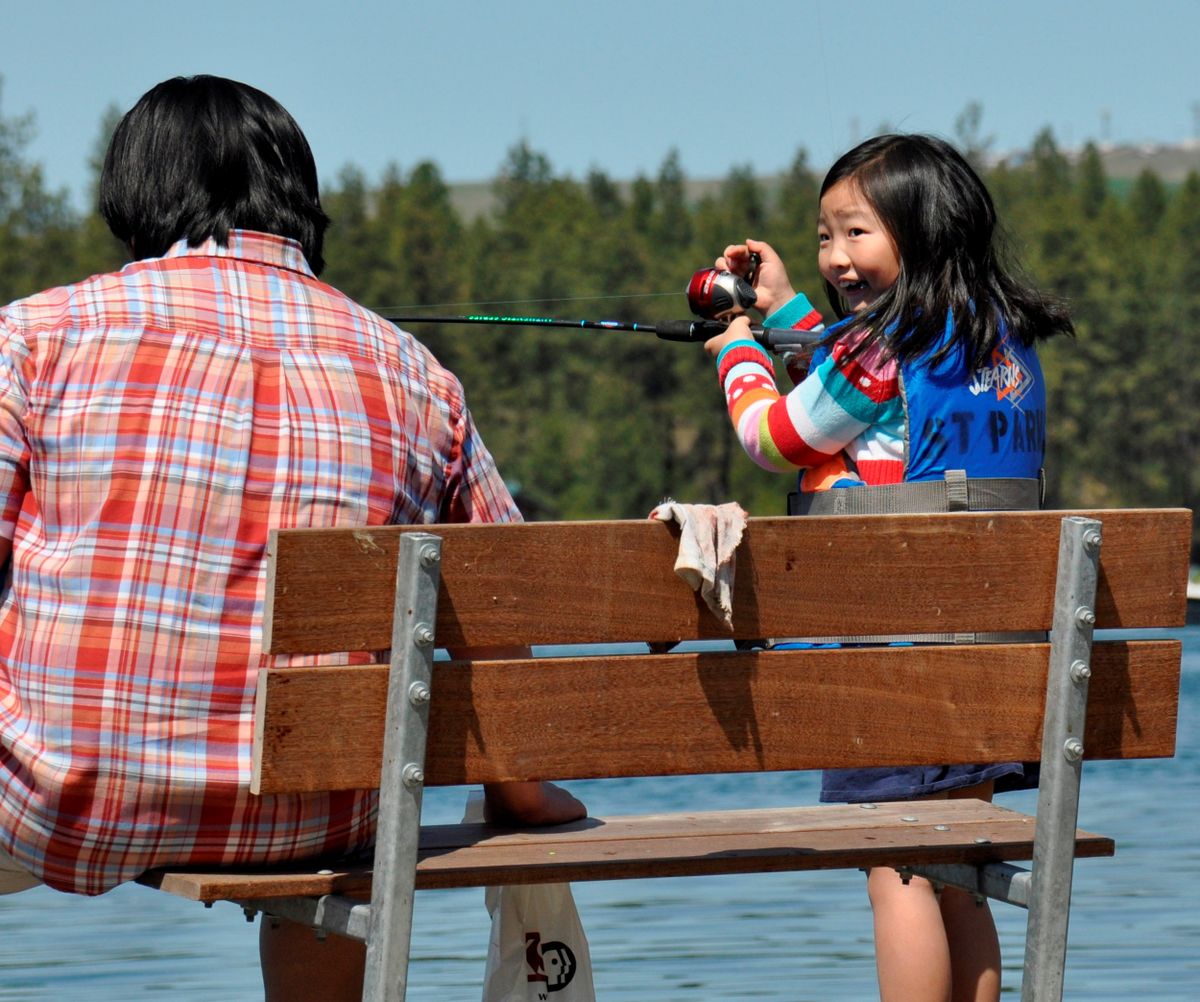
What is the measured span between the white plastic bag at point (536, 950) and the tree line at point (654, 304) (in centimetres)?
4725

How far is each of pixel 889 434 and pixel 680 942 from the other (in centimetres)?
239

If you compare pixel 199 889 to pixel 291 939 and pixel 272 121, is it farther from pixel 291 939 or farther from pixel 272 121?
Answer: pixel 272 121

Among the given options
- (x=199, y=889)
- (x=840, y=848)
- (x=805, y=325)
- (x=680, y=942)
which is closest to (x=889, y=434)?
(x=805, y=325)

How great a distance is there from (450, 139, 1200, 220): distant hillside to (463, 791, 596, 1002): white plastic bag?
95.6 metres

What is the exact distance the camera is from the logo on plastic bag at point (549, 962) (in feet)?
8.54

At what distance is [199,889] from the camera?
2.13m

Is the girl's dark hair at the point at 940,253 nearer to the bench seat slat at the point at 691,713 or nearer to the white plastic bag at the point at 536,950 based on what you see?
the bench seat slat at the point at 691,713

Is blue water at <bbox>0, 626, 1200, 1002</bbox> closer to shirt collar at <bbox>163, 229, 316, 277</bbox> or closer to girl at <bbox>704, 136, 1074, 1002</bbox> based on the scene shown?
girl at <bbox>704, 136, 1074, 1002</bbox>

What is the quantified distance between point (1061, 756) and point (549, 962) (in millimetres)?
731

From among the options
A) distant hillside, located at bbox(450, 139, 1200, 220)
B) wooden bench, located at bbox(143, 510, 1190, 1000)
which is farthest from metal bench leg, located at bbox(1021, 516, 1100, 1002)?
distant hillside, located at bbox(450, 139, 1200, 220)

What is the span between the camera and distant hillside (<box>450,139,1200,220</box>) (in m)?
100

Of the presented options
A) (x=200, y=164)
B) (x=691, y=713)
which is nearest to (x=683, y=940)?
(x=691, y=713)

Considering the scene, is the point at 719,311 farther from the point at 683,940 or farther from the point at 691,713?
the point at 683,940

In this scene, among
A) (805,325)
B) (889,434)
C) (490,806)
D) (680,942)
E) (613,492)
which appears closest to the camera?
(490,806)
